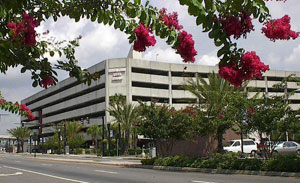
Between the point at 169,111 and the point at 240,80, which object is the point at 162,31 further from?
the point at 169,111

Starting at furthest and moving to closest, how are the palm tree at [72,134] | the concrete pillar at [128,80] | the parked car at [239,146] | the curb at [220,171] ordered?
the palm tree at [72,134]
the concrete pillar at [128,80]
the parked car at [239,146]
the curb at [220,171]

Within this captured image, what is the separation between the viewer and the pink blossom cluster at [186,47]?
4207 millimetres

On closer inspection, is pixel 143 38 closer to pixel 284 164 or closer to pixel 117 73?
pixel 284 164

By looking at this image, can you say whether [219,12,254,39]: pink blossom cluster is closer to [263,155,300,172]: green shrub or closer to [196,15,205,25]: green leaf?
[196,15,205,25]: green leaf

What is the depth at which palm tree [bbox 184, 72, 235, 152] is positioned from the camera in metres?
23.5

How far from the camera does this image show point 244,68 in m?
3.66

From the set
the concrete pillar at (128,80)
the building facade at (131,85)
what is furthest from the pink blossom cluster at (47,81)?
the concrete pillar at (128,80)

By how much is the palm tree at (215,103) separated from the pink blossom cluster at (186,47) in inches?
739

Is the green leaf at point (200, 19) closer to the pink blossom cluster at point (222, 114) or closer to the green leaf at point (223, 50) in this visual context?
the green leaf at point (223, 50)

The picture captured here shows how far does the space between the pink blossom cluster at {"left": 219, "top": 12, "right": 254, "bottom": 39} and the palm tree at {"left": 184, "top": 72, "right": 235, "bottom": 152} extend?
19443 mm

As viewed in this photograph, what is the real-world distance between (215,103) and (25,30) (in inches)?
902

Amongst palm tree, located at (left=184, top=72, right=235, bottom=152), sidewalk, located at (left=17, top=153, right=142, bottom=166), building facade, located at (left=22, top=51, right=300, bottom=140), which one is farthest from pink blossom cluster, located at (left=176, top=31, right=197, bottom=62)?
building facade, located at (left=22, top=51, right=300, bottom=140)

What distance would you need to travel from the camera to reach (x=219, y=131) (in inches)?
1001

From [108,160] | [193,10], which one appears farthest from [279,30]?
[108,160]
